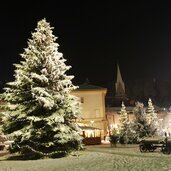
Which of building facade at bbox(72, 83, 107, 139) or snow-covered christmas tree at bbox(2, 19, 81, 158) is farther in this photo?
building facade at bbox(72, 83, 107, 139)

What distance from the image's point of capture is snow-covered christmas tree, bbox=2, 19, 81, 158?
20531mm

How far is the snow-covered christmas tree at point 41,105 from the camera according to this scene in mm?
20531

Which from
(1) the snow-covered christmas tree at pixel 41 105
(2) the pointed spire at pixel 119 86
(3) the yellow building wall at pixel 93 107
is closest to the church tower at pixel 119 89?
(2) the pointed spire at pixel 119 86

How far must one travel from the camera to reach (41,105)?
68.5ft

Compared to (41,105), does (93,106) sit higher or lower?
higher

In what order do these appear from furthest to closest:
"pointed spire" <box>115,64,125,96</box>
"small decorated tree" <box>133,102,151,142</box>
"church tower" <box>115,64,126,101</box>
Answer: "pointed spire" <box>115,64,125,96</box>
"church tower" <box>115,64,126,101</box>
"small decorated tree" <box>133,102,151,142</box>

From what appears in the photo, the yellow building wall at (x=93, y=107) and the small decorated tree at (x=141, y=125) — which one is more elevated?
the yellow building wall at (x=93, y=107)

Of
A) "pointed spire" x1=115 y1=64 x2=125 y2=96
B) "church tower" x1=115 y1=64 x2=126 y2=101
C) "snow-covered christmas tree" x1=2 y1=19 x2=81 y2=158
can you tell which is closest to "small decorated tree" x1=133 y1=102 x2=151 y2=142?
"snow-covered christmas tree" x1=2 y1=19 x2=81 y2=158

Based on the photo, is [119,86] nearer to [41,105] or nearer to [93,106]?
[93,106]

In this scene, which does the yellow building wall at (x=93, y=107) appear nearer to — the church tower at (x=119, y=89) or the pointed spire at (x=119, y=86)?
the church tower at (x=119, y=89)

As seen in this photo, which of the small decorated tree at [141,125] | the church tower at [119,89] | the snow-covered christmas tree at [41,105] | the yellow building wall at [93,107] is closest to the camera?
the snow-covered christmas tree at [41,105]

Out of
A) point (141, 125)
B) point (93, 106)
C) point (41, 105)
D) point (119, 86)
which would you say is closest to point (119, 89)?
point (119, 86)

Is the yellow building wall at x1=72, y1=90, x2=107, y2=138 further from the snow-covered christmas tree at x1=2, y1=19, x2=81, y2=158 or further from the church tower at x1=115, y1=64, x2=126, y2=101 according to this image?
the church tower at x1=115, y1=64, x2=126, y2=101

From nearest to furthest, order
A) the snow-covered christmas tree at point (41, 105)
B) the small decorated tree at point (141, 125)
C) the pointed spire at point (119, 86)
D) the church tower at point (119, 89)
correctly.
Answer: the snow-covered christmas tree at point (41, 105) → the small decorated tree at point (141, 125) → the church tower at point (119, 89) → the pointed spire at point (119, 86)
